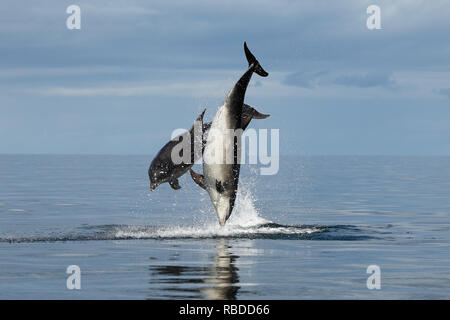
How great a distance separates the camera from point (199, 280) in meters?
20.5

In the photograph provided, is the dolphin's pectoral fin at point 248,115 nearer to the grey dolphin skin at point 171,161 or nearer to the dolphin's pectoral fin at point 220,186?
the grey dolphin skin at point 171,161

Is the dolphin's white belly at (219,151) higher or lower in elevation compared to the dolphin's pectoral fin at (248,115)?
lower

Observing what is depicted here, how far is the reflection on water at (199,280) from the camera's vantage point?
18391 mm

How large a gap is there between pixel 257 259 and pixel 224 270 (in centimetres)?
256

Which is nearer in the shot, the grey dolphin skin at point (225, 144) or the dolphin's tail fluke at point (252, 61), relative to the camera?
the grey dolphin skin at point (225, 144)

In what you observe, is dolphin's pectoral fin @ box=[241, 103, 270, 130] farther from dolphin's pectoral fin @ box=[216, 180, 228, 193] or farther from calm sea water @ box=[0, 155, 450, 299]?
calm sea water @ box=[0, 155, 450, 299]

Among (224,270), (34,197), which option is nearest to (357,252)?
(224,270)

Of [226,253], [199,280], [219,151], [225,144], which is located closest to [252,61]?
[225,144]

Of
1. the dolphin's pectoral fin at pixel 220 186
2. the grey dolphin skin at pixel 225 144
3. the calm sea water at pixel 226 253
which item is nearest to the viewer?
the calm sea water at pixel 226 253

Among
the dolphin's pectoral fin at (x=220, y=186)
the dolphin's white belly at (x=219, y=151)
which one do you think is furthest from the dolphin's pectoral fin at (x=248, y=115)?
the dolphin's pectoral fin at (x=220, y=186)

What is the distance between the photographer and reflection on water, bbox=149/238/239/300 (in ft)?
60.3

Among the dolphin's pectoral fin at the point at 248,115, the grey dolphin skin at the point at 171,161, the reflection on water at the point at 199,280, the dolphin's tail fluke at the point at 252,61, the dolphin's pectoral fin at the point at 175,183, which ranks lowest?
the reflection on water at the point at 199,280
